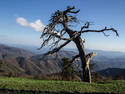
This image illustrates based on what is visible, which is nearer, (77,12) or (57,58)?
(77,12)

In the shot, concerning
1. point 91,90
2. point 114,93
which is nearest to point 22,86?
point 91,90

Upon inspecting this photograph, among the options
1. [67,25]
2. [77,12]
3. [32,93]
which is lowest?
[32,93]

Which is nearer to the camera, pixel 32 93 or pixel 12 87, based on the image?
pixel 32 93

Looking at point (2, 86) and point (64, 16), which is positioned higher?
point (64, 16)

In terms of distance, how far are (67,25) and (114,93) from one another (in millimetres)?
10829

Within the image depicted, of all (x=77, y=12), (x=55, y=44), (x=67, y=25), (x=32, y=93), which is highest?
(x=77, y=12)

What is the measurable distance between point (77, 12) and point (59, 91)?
11296mm

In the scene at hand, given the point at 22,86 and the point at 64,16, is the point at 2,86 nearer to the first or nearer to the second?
the point at 22,86

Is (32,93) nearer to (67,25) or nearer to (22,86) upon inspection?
(22,86)

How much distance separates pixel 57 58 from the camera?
21969 mm

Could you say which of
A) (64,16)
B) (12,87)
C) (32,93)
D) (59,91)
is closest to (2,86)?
(12,87)

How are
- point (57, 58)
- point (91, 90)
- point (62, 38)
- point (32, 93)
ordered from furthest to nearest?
point (57, 58) → point (62, 38) → point (91, 90) → point (32, 93)

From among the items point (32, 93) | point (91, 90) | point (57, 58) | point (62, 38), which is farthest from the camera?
point (57, 58)

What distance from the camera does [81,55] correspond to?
19.8 m
